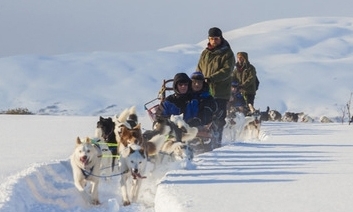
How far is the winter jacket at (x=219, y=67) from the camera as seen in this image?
8.58 meters

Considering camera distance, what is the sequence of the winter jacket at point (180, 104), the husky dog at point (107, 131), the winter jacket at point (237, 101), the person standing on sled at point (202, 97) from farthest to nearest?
the winter jacket at point (237, 101)
the person standing on sled at point (202, 97)
the winter jacket at point (180, 104)
the husky dog at point (107, 131)

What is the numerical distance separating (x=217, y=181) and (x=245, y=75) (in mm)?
6256

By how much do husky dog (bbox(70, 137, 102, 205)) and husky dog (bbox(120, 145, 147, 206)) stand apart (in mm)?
245

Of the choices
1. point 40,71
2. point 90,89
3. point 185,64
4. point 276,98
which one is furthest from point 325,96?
point 40,71

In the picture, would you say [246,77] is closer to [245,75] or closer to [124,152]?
[245,75]

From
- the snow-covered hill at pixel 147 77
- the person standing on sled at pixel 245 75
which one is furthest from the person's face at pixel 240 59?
the snow-covered hill at pixel 147 77

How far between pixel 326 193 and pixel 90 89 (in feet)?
297

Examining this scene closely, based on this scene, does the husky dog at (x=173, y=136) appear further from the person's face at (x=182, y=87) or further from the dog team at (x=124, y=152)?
the person's face at (x=182, y=87)

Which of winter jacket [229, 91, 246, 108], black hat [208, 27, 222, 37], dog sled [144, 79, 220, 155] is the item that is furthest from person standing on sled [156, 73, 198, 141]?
winter jacket [229, 91, 246, 108]

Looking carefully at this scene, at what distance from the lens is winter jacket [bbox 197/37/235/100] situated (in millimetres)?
8578

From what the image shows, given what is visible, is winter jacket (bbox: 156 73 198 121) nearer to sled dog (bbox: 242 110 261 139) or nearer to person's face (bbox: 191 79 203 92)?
person's face (bbox: 191 79 203 92)

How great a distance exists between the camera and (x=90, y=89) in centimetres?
9444

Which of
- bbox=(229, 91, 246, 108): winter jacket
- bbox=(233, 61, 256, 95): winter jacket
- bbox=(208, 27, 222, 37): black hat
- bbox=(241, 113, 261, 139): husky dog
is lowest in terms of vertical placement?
bbox=(241, 113, 261, 139): husky dog

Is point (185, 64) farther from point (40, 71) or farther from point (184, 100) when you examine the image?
point (184, 100)
